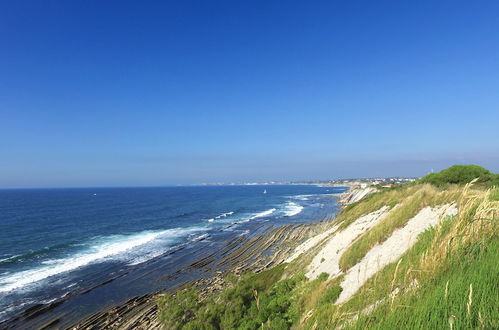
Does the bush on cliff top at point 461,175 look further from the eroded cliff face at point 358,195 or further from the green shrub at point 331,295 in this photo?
the eroded cliff face at point 358,195

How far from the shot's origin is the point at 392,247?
12.9 metres

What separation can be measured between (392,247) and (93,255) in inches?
1631

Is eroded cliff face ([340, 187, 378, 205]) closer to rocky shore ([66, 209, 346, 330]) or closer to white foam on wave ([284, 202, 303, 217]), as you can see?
white foam on wave ([284, 202, 303, 217])

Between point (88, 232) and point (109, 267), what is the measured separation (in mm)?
27358

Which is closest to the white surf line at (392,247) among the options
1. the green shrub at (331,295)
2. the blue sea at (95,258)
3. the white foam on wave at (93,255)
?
the green shrub at (331,295)

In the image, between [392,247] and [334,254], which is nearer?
[392,247]

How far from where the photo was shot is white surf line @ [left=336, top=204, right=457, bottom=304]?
11445 millimetres

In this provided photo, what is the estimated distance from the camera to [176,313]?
59.9 feet

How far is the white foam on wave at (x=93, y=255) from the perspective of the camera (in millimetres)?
29094

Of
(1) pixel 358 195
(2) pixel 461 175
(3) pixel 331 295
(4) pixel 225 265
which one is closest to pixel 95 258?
(4) pixel 225 265

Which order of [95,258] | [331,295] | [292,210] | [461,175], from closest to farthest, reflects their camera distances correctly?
[331,295], [461,175], [95,258], [292,210]

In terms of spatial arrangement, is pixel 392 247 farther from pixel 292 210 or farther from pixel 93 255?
pixel 292 210

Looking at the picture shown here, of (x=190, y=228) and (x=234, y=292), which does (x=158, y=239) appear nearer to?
(x=190, y=228)

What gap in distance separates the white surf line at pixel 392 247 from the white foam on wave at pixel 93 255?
33.5 m
